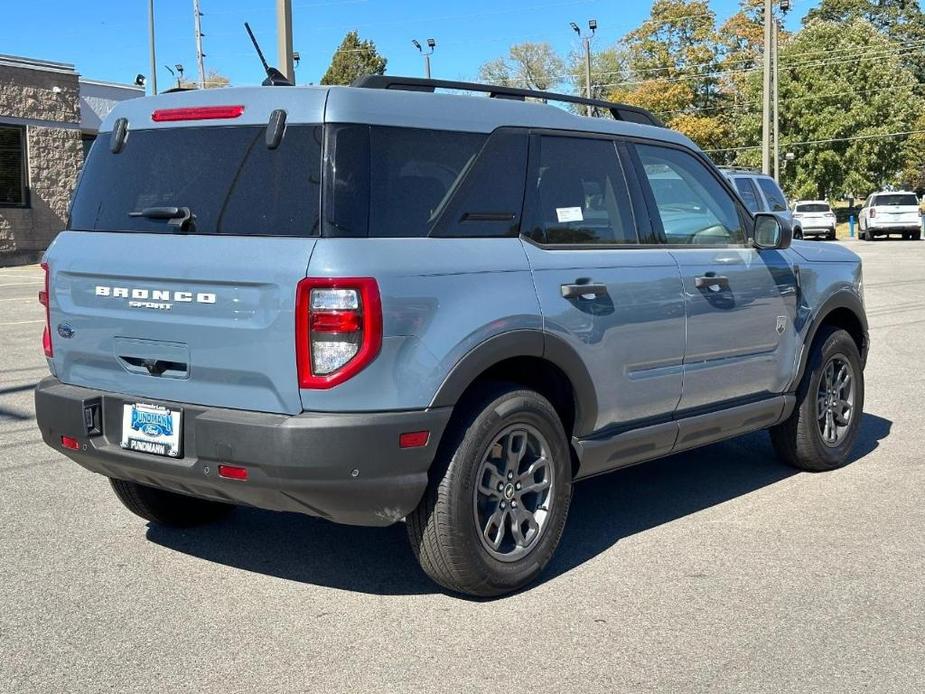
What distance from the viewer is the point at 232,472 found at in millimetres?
4129

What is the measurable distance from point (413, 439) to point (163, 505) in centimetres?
186

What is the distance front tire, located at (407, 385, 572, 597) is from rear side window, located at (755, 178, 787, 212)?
14246mm

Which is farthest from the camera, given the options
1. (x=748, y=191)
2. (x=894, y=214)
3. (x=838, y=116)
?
(x=838, y=116)

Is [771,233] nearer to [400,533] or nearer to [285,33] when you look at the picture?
[400,533]

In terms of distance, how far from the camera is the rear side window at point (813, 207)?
43.2m

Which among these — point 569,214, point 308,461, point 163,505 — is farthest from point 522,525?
point 163,505

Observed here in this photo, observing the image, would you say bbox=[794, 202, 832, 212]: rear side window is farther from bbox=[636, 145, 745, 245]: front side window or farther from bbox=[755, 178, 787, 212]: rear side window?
bbox=[636, 145, 745, 245]: front side window

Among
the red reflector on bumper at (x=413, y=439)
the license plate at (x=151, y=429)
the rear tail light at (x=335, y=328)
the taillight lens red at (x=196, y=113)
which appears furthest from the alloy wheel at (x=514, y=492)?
the taillight lens red at (x=196, y=113)

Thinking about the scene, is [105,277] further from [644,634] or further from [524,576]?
[644,634]

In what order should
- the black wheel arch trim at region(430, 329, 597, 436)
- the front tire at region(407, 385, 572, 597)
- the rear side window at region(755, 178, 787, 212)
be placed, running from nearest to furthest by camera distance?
the black wheel arch trim at region(430, 329, 597, 436) → the front tire at region(407, 385, 572, 597) → the rear side window at region(755, 178, 787, 212)

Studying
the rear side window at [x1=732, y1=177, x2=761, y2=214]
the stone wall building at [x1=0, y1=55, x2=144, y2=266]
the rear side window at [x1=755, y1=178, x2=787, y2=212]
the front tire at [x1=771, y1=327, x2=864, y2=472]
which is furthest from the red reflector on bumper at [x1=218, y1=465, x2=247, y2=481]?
the stone wall building at [x1=0, y1=55, x2=144, y2=266]

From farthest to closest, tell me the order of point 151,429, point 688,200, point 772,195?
point 772,195
point 688,200
point 151,429

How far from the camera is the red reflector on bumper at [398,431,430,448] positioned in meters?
4.10

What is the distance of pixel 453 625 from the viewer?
429 cm
